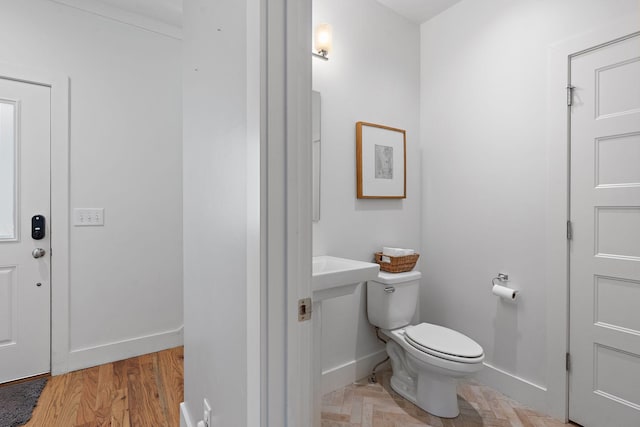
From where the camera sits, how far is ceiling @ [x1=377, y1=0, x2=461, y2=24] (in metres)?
2.27

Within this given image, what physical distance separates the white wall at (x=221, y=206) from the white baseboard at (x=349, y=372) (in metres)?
0.83

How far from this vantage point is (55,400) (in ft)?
6.09

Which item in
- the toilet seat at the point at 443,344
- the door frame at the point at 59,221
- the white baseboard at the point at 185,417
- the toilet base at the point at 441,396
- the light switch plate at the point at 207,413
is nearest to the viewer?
the light switch plate at the point at 207,413

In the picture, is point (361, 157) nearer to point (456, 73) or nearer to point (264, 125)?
point (456, 73)

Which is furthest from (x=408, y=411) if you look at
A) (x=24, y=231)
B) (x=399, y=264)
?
(x=24, y=231)

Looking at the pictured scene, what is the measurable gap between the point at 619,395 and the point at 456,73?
2.05 m

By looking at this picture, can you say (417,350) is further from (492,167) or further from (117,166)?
(117,166)

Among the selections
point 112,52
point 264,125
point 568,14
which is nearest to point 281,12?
point 264,125

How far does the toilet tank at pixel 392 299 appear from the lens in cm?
203

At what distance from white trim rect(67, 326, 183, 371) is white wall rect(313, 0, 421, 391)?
4.33 ft

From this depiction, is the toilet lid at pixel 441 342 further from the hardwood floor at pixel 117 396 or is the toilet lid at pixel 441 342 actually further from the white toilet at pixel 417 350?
the hardwood floor at pixel 117 396

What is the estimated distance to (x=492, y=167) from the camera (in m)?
2.10

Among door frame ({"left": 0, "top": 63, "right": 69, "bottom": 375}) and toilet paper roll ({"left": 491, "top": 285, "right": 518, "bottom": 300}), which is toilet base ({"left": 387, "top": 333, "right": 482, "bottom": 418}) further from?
door frame ({"left": 0, "top": 63, "right": 69, "bottom": 375})

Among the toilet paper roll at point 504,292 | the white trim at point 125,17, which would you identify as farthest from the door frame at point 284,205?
the white trim at point 125,17
